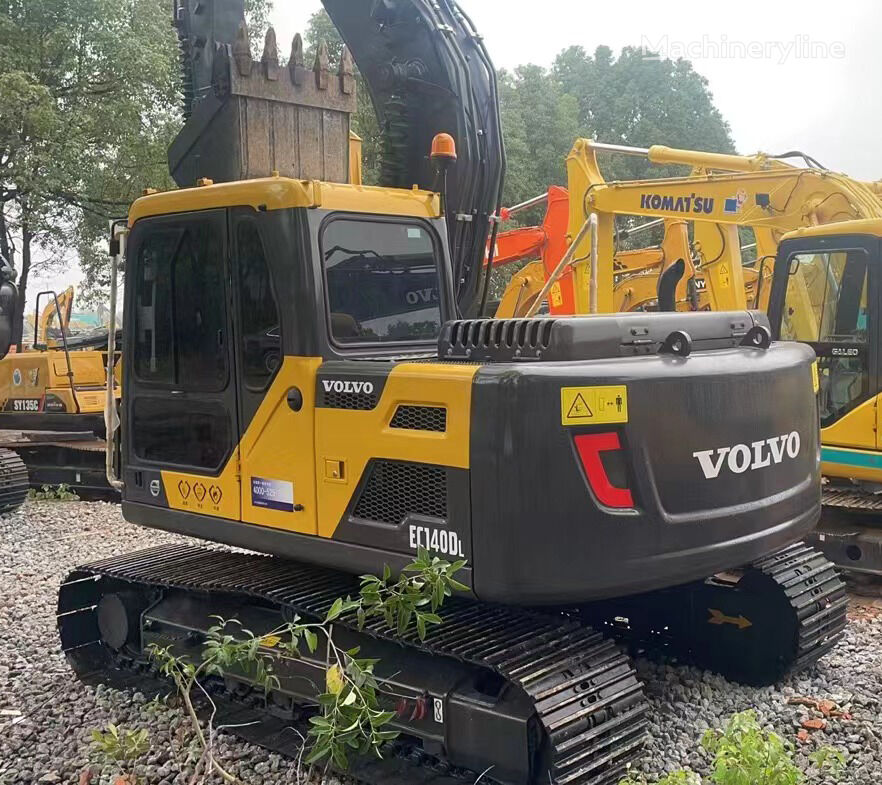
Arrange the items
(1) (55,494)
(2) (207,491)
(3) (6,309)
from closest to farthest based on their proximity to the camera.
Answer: (2) (207,491), (3) (6,309), (1) (55,494)

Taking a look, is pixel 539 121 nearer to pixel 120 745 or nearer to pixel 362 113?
pixel 362 113

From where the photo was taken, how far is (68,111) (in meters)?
19.0

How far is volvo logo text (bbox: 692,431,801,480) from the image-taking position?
3.66m

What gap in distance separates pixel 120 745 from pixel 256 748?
1.77 ft

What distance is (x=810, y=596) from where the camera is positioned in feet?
14.9

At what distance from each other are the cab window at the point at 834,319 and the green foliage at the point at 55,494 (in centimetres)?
754

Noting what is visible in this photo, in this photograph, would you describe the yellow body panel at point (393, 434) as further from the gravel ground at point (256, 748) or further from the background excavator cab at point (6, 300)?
the background excavator cab at point (6, 300)

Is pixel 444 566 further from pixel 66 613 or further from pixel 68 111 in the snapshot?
pixel 68 111

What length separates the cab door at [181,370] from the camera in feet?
14.0

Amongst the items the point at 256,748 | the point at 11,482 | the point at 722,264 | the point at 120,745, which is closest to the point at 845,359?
the point at 722,264

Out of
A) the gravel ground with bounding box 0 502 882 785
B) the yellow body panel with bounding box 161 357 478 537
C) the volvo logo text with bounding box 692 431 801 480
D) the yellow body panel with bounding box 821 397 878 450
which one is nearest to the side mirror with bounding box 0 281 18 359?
the gravel ground with bounding box 0 502 882 785

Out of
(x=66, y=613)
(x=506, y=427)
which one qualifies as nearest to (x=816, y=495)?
(x=506, y=427)

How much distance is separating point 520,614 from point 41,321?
11289 millimetres

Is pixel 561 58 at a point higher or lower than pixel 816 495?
higher
